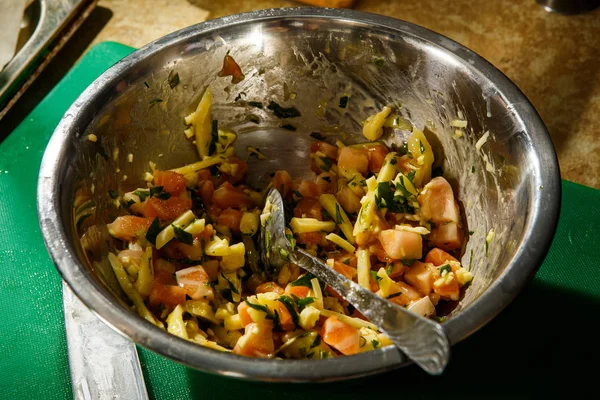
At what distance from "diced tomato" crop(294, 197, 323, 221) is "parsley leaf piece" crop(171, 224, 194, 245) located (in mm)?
294

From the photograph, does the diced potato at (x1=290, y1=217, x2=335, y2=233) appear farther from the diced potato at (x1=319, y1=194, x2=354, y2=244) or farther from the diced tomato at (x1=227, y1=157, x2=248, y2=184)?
the diced tomato at (x1=227, y1=157, x2=248, y2=184)

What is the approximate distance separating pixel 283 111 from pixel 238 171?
21cm

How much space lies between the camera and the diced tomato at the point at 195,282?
1.45 meters

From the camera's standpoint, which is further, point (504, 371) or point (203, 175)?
point (203, 175)

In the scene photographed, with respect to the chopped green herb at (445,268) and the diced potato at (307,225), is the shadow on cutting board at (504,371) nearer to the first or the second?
the chopped green herb at (445,268)

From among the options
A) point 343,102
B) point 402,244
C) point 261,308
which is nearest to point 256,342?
point 261,308

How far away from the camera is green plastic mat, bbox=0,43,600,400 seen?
1.50m

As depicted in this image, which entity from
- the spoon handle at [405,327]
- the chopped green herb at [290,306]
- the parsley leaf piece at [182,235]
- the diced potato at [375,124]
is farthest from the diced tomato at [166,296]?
the diced potato at [375,124]

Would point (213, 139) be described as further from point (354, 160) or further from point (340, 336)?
point (340, 336)

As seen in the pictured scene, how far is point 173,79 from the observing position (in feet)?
5.36

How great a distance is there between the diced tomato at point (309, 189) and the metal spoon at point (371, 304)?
0.08 meters

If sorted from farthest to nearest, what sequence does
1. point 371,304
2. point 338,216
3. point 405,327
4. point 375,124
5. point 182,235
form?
point 375,124 < point 338,216 < point 182,235 < point 371,304 < point 405,327

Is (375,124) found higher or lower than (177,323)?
higher

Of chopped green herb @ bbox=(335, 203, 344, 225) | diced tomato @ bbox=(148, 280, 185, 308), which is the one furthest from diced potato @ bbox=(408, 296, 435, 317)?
diced tomato @ bbox=(148, 280, 185, 308)
